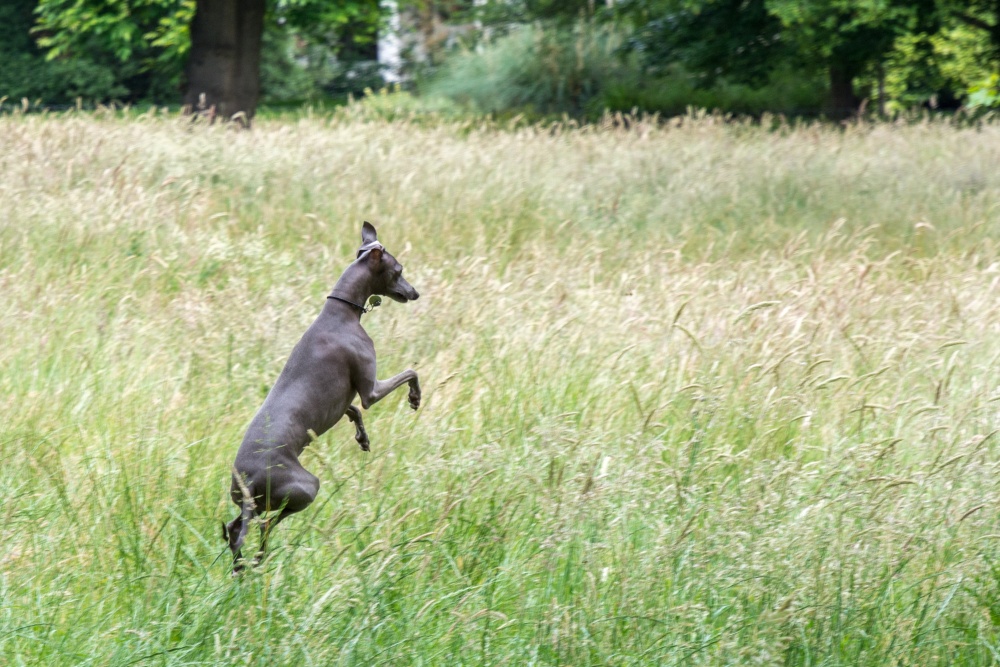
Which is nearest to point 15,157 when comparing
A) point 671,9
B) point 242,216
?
point 242,216

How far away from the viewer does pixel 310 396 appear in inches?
98.3

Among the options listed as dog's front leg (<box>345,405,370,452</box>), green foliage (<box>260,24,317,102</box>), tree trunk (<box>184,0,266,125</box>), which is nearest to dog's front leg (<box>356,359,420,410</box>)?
dog's front leg (<box>345,405,370,452</box>)

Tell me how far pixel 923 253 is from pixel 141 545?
23.6 ft

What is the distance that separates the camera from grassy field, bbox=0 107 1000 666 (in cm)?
Answer: 290

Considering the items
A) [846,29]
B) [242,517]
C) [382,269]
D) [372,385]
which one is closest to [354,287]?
[382,269]

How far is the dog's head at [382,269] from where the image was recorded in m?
2.57

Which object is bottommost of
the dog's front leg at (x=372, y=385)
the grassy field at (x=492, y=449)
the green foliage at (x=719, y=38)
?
the grassy field at (x=492, y=449)

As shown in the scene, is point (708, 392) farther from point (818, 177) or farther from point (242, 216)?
point (818, 177)

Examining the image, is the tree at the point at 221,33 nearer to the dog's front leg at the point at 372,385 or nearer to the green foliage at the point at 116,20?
the green foliage at the point at 116,20

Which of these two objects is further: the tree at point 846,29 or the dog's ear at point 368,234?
the tree at point 846,29

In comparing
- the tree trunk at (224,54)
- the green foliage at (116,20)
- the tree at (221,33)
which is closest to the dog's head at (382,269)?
the tree at (221,33)

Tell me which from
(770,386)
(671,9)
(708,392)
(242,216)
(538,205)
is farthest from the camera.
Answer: (671,9)

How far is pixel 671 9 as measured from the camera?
2011cm

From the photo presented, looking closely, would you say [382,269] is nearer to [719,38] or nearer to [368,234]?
[368,234]
